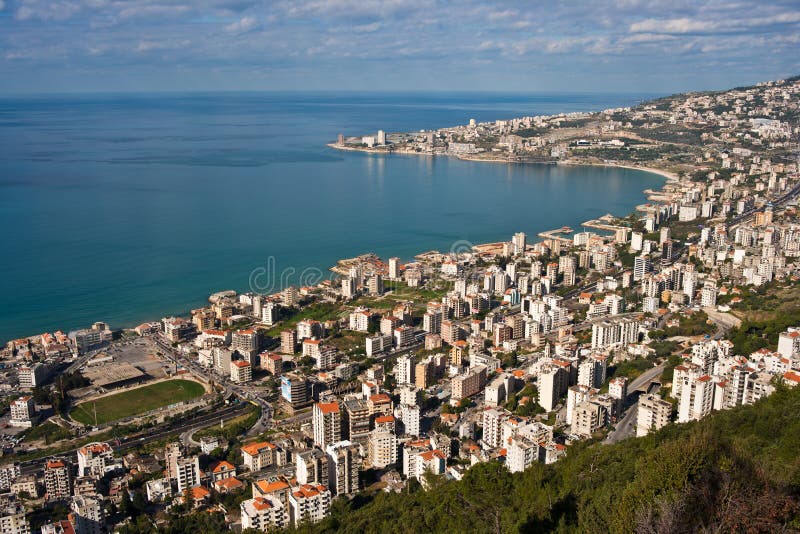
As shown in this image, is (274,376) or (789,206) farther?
(789,206)

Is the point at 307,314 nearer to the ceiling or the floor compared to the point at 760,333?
nearer to the floor

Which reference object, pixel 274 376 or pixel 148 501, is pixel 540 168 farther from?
pixel 148 501

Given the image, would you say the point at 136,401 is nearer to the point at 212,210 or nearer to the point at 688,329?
the point at 688,329

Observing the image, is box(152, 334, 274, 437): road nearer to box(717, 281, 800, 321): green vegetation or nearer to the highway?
box(717, 281, 800, 321): green vegetation

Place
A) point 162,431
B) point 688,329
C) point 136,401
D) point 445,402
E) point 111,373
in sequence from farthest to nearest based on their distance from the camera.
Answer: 1. point 688,329
2. point 111,373
3. point 136,401
4. point 445,402
5. point 162,431

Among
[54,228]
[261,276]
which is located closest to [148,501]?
[261,276]

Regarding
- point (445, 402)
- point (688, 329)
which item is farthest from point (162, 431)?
point (688, 329)

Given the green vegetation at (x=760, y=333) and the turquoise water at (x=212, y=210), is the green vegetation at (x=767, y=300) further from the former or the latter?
the turquoise water at (x=212, y=210)
